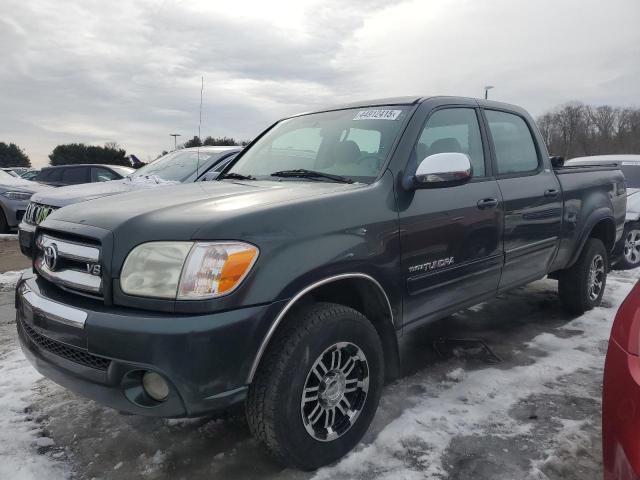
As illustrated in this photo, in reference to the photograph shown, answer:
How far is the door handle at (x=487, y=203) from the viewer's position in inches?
128

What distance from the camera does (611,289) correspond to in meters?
5.92

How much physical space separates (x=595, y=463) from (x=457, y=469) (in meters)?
0.69

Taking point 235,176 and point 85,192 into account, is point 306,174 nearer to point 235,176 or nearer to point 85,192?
point 235,176

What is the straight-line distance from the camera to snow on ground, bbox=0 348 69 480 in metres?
2.39

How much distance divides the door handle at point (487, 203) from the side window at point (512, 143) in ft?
1.15

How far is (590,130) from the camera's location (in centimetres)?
6600

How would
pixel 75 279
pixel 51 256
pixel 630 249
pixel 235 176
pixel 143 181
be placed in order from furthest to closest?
1. pixel 630 249
2. pixel 143 181
3. pixel 235 176
4. pixel 51 256
5. pixel 75 279

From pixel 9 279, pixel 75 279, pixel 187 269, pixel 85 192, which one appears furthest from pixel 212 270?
pixel 9 279

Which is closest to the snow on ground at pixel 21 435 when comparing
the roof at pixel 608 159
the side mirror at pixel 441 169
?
the side mirror at pixel 441 169

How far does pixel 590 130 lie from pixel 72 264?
74572 mm

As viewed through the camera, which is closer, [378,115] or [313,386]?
[313,386]

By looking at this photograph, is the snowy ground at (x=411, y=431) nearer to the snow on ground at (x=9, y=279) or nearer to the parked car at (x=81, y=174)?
the snow on ground at (x=9, y=279)

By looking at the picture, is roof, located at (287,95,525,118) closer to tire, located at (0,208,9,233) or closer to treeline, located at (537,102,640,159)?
tire, located at (0,208,9,233)

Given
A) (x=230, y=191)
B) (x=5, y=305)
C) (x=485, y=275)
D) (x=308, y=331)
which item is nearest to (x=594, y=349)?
(x=485, y=275)
